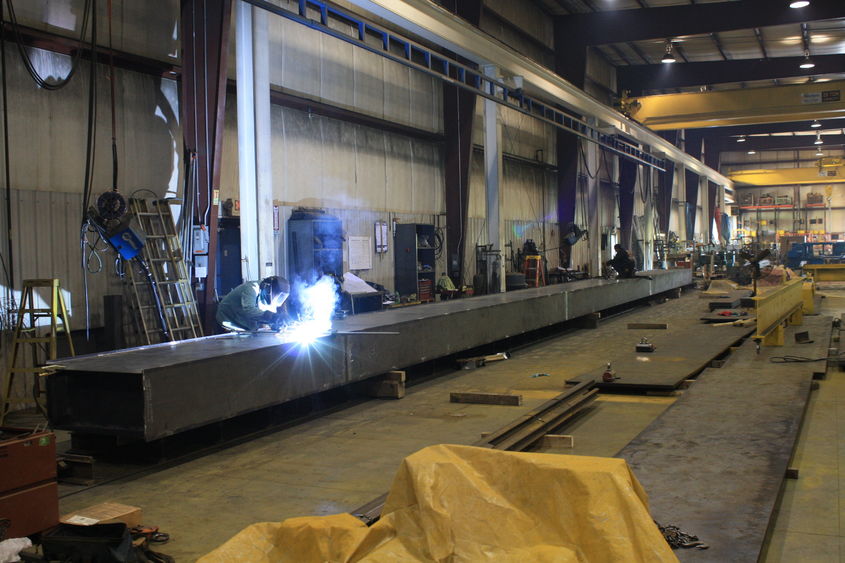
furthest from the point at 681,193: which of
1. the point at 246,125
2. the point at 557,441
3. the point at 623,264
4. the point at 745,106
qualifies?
the point at 557,441

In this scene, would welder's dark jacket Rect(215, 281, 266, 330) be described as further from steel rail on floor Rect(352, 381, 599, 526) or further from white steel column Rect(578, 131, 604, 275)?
white steel column Rect(578, 131, 604, 275)

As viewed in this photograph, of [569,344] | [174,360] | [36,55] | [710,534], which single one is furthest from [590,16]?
[710,534]

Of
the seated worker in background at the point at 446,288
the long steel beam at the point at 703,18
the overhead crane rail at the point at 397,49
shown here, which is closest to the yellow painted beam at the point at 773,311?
the overhead crane rail at the point at 397,49

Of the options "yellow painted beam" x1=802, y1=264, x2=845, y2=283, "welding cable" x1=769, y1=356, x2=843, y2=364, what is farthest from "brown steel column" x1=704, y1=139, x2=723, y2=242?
"welding cable" x1=769, y1=356, x2=843, y2=364

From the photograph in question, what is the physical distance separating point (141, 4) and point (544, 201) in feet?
45.9

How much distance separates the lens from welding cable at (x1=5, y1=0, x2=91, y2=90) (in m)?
6.77

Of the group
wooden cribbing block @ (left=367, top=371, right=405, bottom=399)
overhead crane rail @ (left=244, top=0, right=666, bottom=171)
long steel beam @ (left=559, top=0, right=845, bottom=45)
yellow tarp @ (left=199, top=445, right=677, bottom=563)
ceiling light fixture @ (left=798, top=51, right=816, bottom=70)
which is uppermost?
long steel beam @ (left=559, top=0, right=845, bottom=45)

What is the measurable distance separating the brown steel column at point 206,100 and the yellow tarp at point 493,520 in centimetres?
570

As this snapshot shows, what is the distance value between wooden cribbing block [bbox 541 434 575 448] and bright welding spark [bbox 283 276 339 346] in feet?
6.76

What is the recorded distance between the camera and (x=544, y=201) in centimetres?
2059

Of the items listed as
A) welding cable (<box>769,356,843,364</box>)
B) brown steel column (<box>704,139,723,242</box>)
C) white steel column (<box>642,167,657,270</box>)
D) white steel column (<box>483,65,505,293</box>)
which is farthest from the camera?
brown steel column (<box>704,139,723,242</box>)

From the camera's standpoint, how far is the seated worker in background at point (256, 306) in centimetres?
644

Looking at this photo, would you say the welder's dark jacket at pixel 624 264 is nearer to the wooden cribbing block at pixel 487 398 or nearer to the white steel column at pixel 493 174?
the white steel column at pixel 493 174

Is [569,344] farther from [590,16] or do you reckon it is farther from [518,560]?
[590,16]
